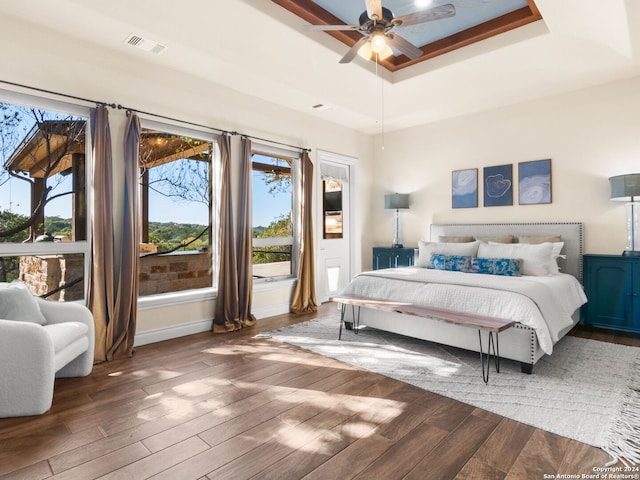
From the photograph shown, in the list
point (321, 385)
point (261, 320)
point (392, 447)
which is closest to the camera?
point (392, 447)

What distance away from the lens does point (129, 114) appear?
3555 millimetres

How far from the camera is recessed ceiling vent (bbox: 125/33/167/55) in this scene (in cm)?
328

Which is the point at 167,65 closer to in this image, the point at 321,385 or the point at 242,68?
the point at 242,68

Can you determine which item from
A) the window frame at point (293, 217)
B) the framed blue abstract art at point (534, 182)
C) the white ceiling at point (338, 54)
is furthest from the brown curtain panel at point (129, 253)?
the framed blue abstract art at point (534, 182)

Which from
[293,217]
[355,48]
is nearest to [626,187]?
[355,48]

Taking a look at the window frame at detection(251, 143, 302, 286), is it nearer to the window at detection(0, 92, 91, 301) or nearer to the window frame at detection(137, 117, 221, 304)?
the window frame at detection(137, 117, 221, 304)

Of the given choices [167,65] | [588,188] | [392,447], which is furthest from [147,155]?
[588,188]

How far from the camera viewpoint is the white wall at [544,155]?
420 centimetres

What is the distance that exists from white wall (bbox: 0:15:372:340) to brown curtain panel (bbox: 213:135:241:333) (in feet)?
0.56

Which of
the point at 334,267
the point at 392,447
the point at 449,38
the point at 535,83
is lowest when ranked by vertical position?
the point at 392,447

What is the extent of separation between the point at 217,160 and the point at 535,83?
3.73 m

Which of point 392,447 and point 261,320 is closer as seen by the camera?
point 392,447

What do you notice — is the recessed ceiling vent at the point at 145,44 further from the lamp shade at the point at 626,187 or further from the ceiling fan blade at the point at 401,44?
the lamp shade at the point at 626,187

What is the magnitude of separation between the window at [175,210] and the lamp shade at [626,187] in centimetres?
440
